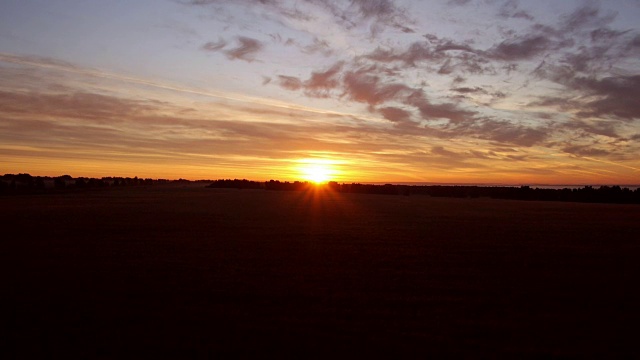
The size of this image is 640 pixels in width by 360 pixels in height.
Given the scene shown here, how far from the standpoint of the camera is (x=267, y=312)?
879 centimetres

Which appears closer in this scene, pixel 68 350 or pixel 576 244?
pixel 68 350

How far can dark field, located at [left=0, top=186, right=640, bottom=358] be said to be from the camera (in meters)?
7.32

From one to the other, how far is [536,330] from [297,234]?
41.2ft

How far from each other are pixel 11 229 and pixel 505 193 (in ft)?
191

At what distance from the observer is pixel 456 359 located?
6.81m

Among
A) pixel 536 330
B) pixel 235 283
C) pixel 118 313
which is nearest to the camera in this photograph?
pixel 536 330

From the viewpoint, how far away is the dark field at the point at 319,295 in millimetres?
7324

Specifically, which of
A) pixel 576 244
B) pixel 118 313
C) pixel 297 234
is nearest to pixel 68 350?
pixel 118 313

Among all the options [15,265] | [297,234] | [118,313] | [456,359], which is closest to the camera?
[456,359]

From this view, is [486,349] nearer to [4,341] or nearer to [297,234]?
[4,341]

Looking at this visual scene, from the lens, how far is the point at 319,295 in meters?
9.99

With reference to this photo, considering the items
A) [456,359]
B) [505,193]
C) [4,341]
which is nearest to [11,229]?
[4,341]

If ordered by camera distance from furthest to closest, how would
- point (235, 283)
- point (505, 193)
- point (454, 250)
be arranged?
1. point (505, 193)
2. point (454, 250)
3. point (235, 283)

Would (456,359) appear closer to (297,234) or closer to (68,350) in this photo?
(68,350)
